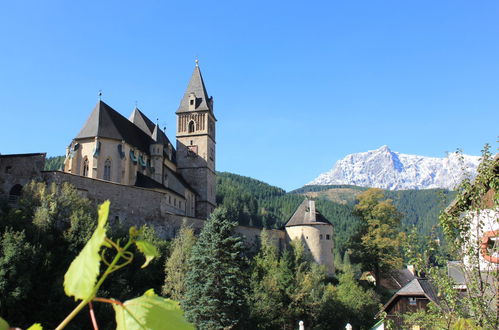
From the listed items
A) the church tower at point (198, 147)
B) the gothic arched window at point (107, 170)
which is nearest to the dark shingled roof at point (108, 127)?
the gothic arched window at point (107, 170)

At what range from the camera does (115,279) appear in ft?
107

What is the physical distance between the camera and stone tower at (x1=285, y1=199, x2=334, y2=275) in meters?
57.3

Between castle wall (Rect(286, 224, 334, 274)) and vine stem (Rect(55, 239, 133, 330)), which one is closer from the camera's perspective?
vine stem (Rect(55, 239, 133, 330))

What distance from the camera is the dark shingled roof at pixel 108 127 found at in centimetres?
4678

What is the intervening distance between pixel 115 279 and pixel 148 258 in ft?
111

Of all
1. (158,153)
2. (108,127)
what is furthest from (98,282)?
(158,153)

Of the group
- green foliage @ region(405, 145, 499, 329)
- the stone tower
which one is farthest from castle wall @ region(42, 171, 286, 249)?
green foliage @ region(405, 145, 499, 329)

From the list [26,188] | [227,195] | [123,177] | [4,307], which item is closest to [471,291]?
[4,307]

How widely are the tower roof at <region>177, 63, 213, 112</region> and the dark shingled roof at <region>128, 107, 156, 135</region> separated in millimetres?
4194

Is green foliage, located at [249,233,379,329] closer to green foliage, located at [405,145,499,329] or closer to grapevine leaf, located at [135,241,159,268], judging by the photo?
green foliage, located at [405,145,499,329]

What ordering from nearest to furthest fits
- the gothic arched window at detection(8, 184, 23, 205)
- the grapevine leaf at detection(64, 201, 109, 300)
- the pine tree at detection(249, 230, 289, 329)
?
the grapevine leaf at detection(64, 201, 109, 300)
the gothic arched window at detection(8, 184, 23, 205)
the pine tree at detection(249, 230, 289, 329)

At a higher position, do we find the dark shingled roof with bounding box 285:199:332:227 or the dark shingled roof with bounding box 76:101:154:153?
the dark shingled roof with bounding box 76:101:154:153

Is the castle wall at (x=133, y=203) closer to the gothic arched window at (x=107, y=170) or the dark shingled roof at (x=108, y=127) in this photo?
the gothic arched window at (x=107, y=170)

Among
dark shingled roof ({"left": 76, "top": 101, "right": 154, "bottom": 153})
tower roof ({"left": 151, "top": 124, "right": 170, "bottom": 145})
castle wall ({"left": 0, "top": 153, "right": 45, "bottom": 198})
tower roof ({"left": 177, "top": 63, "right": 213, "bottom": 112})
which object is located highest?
tower roof ({"left": 177, "top": 63, "right": 213, "bottom": 112})
